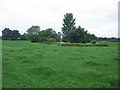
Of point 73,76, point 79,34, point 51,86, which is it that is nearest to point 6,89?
point 51,86

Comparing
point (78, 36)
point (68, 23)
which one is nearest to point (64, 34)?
point (68, 23)

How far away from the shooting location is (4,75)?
6.88m

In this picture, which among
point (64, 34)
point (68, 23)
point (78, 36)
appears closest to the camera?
point (78, 36)

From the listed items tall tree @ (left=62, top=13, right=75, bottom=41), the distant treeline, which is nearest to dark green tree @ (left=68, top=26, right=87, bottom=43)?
the distant treeline

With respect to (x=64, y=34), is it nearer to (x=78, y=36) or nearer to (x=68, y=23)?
(x=68, y=23)

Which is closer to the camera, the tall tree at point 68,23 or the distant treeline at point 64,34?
the distant treeline at point 64,34

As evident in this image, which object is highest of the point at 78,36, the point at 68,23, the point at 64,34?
Result: the point at 68,23

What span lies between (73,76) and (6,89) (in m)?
3.26

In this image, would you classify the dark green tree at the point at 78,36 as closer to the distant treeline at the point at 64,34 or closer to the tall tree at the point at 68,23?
the distant treeline at the point at 64,34

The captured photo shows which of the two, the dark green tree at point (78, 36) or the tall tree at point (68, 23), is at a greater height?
the tall tree at point (68, 23)

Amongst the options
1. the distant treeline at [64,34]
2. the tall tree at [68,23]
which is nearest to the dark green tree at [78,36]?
the distant treeline at [64,34]

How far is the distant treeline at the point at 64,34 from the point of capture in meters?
40.5

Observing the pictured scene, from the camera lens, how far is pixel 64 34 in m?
68.2

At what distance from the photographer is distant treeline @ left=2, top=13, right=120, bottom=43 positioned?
133 ft
